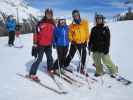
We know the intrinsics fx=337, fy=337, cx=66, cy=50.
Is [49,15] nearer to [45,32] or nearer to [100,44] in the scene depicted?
[45,32]

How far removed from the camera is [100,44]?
395 inches

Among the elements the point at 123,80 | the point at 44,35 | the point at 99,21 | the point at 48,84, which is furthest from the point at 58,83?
the point at 99,21

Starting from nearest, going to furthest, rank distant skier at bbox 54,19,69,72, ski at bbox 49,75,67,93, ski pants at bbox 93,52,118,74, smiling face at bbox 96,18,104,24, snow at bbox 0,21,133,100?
snow at bbox 0,21,133,100 → ski at bbox 49,75,67,93 → smiling face at bbox 96,18,104,24 → ski pants at bbox 93,52,118,74 → distant skier at bbox 54,19,69,72

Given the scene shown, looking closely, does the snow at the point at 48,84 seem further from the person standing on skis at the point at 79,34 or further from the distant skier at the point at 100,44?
the person standing on skis at the point at 79,34

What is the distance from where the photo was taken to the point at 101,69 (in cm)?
1032

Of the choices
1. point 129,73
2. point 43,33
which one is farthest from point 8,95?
point 129,73

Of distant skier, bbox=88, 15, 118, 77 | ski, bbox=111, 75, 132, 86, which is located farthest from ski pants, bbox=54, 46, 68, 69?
ski, bbox=111, 75, 132, 86

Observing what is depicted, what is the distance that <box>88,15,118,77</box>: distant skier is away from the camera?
9897 millimetres

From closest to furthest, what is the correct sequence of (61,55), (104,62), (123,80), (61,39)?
(123,80) → (104,62) → (61,39) → (61,55)

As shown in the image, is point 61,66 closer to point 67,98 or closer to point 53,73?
point 53,73

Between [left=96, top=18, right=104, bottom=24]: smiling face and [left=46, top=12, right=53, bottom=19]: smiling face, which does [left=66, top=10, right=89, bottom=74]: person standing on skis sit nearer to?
[left=96, top=18, right=104, bottom=24]: smiling face

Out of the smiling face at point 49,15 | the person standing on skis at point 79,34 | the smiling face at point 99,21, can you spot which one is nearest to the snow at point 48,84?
the person standing on skis at point 79,34

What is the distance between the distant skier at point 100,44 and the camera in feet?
32.5

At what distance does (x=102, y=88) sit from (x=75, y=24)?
2333mm
